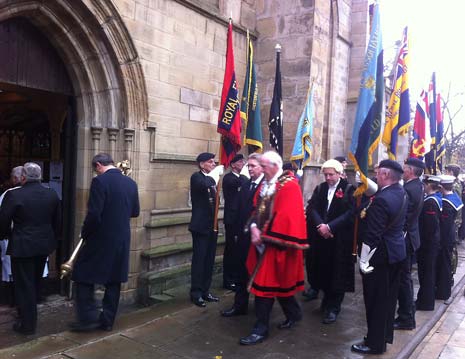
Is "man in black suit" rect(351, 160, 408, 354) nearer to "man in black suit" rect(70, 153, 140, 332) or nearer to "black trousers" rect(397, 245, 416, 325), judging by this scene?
"black trousers" rect(397, 245, 416, 325)

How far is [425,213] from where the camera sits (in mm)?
5652

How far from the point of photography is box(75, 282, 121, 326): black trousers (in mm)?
4332

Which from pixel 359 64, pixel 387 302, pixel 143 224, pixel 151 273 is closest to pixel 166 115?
pixel 143 224

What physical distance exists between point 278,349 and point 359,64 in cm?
748

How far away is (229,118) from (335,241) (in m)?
2.13

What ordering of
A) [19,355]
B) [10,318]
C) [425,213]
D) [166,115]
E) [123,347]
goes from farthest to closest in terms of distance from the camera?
[166,115] < [425,213] < [10,318] < [123,347] < [19,355]

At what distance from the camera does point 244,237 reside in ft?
16.6

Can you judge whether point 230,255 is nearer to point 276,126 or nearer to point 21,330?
point 276,126

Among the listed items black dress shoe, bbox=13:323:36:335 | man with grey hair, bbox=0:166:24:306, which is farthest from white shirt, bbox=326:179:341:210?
black dress shoe, bbox=13:323:36:335

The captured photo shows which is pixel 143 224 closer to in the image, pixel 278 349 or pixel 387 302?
pixel 278 349

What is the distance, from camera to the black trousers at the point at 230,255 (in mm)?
5410

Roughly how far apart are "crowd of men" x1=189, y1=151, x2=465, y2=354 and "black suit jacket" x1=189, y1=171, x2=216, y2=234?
1cm

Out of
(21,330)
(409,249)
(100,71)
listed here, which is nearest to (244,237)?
(409,249)

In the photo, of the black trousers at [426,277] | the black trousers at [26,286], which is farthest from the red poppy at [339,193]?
the black trousers at [26,286]
